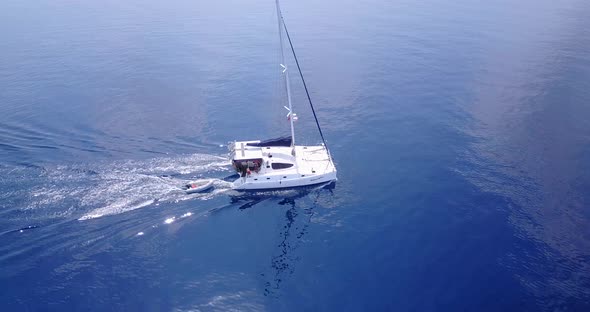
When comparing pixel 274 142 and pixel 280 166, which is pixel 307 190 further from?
pixel 274 142

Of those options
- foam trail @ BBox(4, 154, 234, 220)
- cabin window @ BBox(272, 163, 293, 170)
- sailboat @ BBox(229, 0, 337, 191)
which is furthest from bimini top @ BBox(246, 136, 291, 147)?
foam trail @ BBox(4, 154, 234, 220)

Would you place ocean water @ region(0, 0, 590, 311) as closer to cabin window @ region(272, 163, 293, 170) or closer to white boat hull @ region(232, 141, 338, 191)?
white boat hull @ region(232, 141, 338, 191)

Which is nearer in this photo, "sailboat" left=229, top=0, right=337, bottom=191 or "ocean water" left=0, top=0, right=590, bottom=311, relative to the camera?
"ocean water" left=0, top=0, right=590, bottom=311

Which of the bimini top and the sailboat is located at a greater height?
the bimini top

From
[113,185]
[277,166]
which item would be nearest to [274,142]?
[277,166]

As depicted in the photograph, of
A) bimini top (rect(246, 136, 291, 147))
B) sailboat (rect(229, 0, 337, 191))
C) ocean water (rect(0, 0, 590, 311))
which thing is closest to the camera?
ocean water (rect(0, 0, 590, 311))

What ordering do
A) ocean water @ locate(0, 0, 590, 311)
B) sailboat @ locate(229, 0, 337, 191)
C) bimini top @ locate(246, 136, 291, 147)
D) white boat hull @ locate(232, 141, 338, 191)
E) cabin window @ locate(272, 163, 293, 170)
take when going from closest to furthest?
ocean water @ locate(0, 0, 590, 311) → sailboat @ locate(229, 0, 337, 191) → white boat hull @ locate(232, 141, 338, 191) → cabin window @ locate(272, 163, 293, 170) → bimini top @ locate(246, 136, 291, 147)

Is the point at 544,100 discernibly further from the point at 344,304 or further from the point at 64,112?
the point at 64,112
